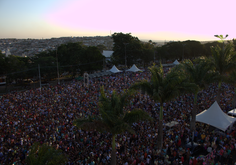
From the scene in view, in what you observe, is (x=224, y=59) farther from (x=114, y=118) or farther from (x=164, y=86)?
(x=114, y=118)

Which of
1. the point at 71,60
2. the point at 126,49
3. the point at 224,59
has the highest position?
the point at 126,49

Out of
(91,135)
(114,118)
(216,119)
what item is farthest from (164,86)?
(91,135)

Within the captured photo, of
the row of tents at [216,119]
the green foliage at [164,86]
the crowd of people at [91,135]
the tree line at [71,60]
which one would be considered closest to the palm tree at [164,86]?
the green foliage at [164,86]

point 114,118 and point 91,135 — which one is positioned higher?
point 114,118

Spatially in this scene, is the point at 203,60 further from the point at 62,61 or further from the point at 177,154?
the point at 62,61

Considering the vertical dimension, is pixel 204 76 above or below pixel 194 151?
above

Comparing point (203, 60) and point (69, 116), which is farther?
point (69, 116)

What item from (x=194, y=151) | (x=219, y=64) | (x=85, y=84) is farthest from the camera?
(x=85, y=84)

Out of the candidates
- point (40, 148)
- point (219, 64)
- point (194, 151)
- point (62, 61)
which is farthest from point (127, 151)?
point (62, 61)
